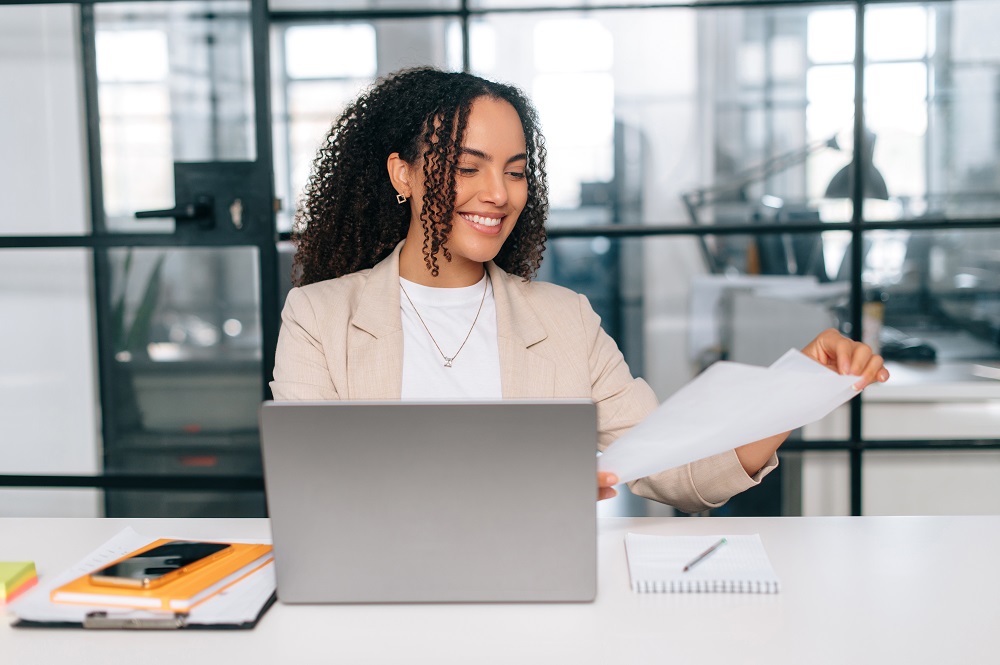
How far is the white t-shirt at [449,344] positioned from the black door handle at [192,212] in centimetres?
74

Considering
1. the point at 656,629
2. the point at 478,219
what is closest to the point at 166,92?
the point at 478,219

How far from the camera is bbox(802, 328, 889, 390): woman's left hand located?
3.95ft

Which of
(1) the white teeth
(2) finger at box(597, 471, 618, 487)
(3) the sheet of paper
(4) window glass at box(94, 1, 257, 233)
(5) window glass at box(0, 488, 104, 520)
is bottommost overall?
(5) window glass at box(0, 488, 104, 520)

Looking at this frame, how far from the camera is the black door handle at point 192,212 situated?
2244mm

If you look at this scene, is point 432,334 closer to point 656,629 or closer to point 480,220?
point 480,220

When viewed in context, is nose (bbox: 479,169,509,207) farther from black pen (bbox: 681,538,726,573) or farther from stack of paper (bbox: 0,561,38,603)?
stack of paper (bbox: 0,561,38,603)

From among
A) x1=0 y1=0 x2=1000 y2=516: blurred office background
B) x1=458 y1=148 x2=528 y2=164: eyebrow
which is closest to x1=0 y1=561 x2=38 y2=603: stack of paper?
x1=458 y1=148 x2=528 y2=164: eyebrow

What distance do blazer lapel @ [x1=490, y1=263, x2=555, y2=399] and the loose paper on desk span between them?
1.98 ft

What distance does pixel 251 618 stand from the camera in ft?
3.19

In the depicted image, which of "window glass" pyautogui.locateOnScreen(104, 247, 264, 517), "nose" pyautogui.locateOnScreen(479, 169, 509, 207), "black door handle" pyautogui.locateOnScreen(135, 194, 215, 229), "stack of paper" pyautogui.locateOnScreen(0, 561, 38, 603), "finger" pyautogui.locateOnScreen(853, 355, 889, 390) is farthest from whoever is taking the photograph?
"window glass" pyautogui.locateOnScreen(104, 247, 264, 517)

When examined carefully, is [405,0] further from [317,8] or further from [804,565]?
[804,565]

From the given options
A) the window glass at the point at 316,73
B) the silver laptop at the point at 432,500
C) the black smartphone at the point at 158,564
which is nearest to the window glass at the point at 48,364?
the window glass at the point at 316,73

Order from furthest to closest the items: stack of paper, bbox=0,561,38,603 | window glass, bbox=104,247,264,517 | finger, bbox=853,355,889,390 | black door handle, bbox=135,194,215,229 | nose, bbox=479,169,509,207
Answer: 1. window glass, bbox=104,247,264,517
2. black door handle, bbox=135,194,215,229
3. nose, bbox=479,169,509,207
4. finger, bbox=853,355,889,390
5. stack of paper, bbox=0,561,38,603

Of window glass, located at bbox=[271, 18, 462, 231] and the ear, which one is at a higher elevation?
window glass, located at bbox=[271, 18, 462, 231]
